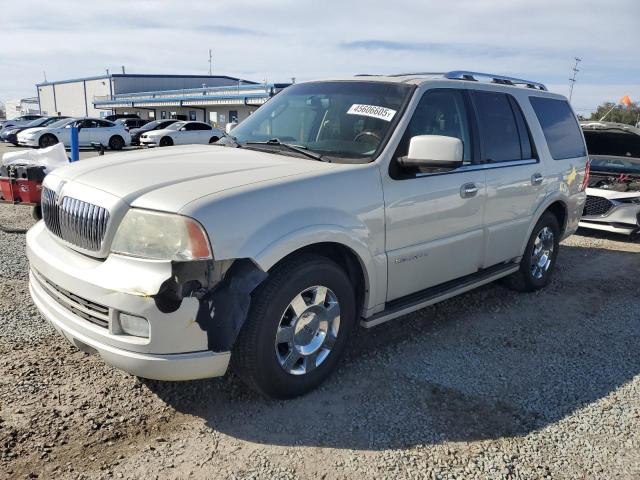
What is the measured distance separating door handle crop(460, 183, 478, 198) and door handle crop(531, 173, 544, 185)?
3.44 ft

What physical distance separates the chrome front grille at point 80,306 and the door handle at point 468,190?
2598mm

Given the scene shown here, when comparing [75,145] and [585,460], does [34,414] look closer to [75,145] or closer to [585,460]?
[585,460]

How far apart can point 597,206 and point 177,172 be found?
7.13 meters

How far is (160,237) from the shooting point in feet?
8.54

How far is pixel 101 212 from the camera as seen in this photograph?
2.76 m

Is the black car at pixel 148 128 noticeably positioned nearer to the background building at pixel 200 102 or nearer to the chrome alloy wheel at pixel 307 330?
the background building at pixel 200 102

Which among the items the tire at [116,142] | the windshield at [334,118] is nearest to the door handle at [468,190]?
the windshield at [334,118]

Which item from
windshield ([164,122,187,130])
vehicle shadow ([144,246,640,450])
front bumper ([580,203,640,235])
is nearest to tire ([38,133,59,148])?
windshield ([164,122,187,130])

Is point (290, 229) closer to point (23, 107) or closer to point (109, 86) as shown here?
point (109, 86)

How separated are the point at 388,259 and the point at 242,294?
116cm

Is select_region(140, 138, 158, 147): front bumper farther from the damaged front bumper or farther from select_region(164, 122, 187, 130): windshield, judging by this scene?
the damaged front bumper

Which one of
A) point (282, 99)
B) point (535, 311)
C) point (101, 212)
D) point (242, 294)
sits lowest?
point (535, 311)

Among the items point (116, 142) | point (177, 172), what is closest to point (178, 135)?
point (116, 142)

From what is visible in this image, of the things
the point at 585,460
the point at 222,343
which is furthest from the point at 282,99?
the point at 585,460
